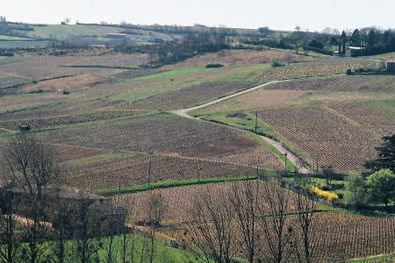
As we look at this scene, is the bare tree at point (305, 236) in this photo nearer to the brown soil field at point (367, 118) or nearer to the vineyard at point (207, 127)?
the vineyard at point (207, 127)

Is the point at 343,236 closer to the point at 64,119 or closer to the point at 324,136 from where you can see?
the point at 324,136

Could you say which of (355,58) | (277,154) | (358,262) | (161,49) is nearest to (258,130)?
(277,154)

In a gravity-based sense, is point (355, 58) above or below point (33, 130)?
above

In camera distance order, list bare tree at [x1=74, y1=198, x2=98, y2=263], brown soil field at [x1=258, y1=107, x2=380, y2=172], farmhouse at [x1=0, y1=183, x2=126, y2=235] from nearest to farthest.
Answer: bare tree at [x1=74, y1=198, x2=98, y2=263], farmhouse at [x1=0, y1=183, x2=126, y2=235], brown soil field at [x1=258, y1=107, x2=380, y2=172]

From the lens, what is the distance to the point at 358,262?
43.2 meters

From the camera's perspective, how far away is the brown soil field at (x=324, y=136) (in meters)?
72.6

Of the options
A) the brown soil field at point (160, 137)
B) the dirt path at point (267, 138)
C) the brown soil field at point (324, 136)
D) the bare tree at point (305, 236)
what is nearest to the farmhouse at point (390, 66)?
the dirt path at point (267, 138)

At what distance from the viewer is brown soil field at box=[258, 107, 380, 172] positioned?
72.6m

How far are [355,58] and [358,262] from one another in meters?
102

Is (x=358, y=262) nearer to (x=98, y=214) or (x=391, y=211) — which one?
(x=391, y=211)

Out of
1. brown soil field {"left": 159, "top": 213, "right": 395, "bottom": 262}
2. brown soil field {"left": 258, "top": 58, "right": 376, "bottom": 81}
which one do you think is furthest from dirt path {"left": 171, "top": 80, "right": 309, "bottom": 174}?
brown soil field {"left": 159, "top": 213, "right": 395, "bottom": 262}

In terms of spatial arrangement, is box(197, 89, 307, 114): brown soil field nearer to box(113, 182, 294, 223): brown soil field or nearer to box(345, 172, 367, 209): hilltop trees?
box(113, 182, 294, 223): brown soil field

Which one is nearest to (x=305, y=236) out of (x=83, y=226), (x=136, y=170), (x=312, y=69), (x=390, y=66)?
(x=83, y=226)

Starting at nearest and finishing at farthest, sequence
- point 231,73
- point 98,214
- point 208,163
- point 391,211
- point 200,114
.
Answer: point 98,214 → point 391,211 → point 208,163 → point 200,114 → point 231,73
